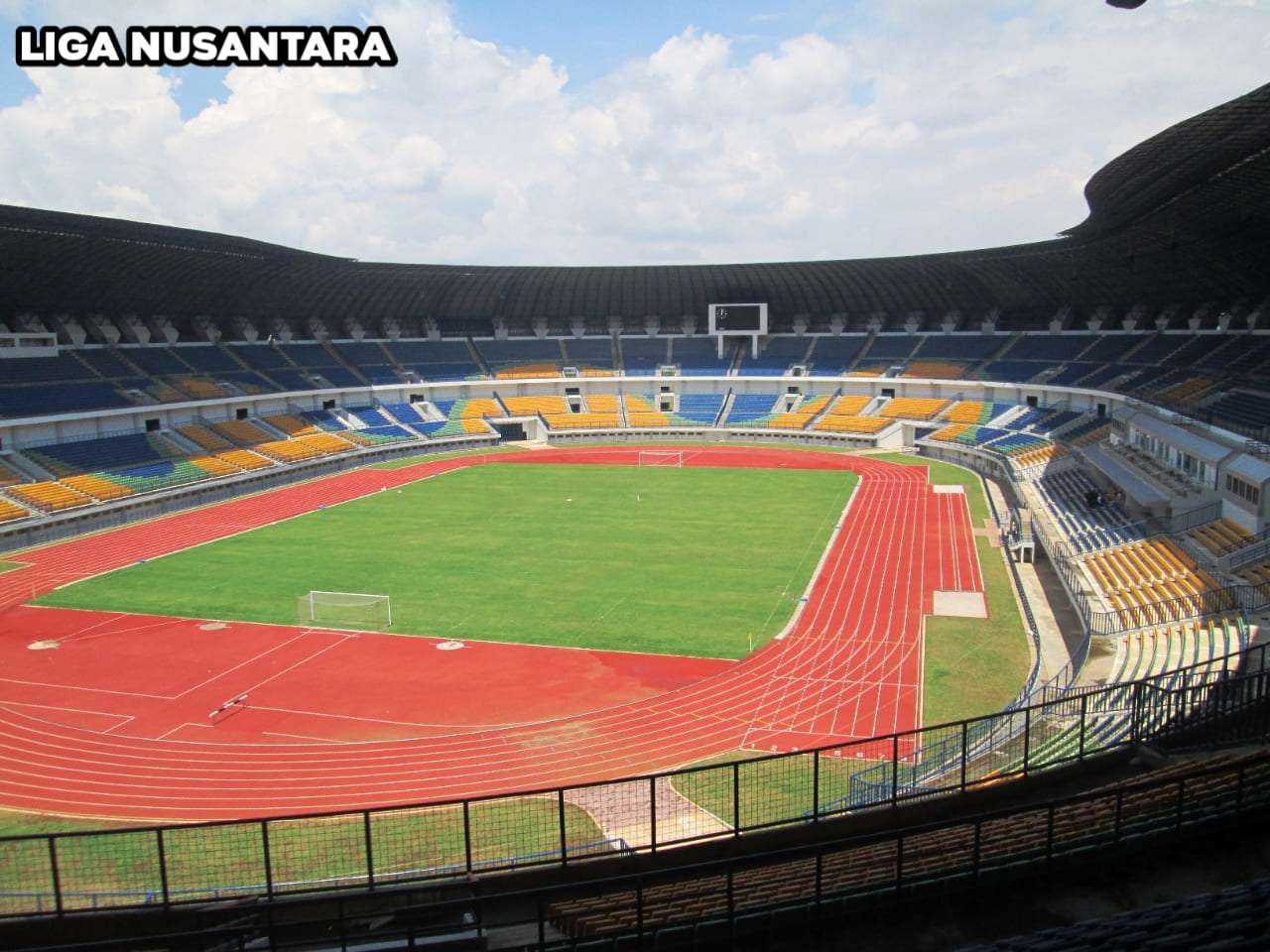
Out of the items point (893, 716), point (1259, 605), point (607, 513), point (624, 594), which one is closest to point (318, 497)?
point (607, 513)

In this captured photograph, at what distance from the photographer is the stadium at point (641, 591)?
8.25m

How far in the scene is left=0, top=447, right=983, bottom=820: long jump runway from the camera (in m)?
16.1

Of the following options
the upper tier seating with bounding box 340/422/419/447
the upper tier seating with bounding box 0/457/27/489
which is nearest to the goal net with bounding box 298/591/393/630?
the upper tier seating with bounding box 0/457/27/489

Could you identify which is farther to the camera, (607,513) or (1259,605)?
(607,513)

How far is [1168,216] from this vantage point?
35.3m

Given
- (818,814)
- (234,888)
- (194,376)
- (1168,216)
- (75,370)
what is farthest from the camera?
(194,376)

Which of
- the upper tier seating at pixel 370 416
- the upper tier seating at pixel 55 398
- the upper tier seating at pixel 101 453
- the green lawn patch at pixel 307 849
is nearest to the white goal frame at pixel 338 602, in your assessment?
the green lawn patch at pixel 307 849

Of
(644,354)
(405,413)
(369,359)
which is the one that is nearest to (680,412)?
(644,354)

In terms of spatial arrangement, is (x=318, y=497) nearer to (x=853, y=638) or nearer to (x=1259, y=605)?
(x=853, y=638)

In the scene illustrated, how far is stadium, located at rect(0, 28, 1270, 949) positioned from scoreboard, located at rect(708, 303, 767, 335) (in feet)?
0.89

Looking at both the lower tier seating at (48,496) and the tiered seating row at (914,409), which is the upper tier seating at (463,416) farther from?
the tiered seating row at (914,409)

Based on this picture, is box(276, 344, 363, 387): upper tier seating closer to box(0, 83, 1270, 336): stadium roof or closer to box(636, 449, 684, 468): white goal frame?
box(0, 83, 1270, 336): stadium roof

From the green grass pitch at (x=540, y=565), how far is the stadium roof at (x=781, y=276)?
15343 mm

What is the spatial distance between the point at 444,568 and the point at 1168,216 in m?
28.5
